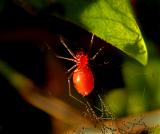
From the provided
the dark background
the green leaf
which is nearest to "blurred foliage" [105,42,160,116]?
the dark background

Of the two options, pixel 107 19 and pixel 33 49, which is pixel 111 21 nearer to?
pixel 107 19

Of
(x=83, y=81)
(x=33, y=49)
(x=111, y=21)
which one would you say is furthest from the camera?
(x=33, y=49)

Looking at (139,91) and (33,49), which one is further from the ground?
(33,49)

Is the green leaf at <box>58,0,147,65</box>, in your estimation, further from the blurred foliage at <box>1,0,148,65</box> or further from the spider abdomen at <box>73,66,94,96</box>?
the spider abdomen at <box>73,66,94,96</box>

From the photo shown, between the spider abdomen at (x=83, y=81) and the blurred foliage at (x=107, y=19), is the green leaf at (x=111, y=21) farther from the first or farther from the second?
the spider abdomen at (x=83, y=81)

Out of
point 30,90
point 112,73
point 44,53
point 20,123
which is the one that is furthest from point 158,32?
point 20,123

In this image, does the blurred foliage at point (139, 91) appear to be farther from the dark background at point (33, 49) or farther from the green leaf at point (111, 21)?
the green leaf at point (111, 21)

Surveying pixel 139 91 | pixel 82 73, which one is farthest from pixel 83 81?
pixel 139 91

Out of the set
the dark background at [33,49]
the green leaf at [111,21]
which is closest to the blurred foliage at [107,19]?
the green leaf at [111,21]

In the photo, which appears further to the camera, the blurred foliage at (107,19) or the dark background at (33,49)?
the dark background at (33,49)
